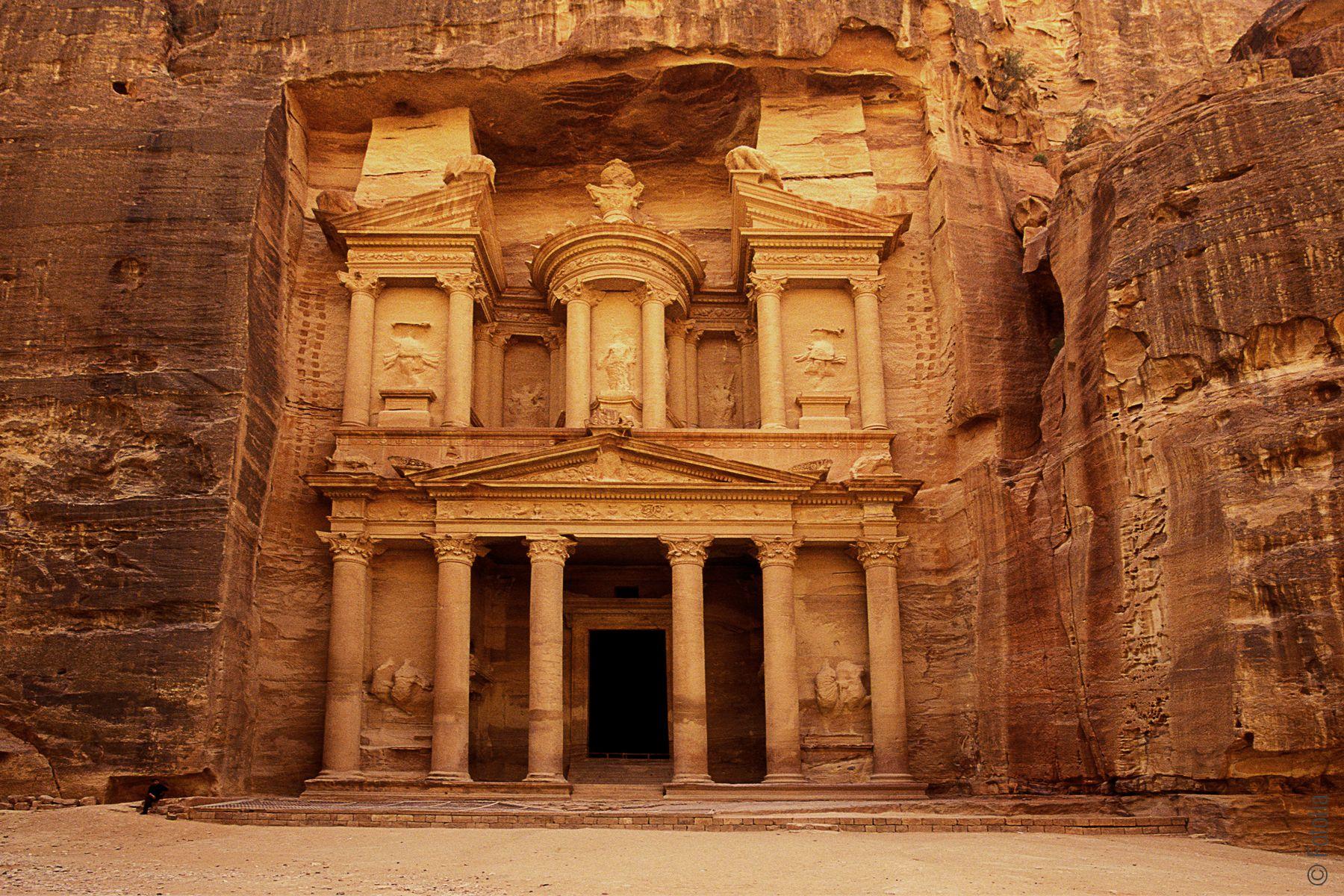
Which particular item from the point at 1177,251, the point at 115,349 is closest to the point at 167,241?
the point at 115,349

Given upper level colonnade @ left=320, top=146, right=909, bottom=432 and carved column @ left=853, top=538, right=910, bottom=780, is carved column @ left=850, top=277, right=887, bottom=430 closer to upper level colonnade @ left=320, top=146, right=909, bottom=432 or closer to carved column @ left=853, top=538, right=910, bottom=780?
upper level colonnade @ left=320, top=146, right=909, bottom=432

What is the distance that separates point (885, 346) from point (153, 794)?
14.3 metres

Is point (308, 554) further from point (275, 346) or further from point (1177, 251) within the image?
point (1177, 251)

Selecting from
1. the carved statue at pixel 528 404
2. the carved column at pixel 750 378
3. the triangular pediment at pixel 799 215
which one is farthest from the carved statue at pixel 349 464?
the triangular pediment at pixel 799 215

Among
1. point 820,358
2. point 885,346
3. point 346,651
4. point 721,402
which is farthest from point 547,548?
point 885,346

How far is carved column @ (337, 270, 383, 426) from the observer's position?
21484mm

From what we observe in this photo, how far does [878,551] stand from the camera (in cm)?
2041

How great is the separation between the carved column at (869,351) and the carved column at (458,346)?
6.98 meters

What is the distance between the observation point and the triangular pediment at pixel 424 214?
22312 millimetres

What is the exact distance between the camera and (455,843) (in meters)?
12.6

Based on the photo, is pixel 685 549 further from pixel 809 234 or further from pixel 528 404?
pixel 809 234

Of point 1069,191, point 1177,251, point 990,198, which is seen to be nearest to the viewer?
point 1177,251

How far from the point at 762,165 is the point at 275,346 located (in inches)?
370

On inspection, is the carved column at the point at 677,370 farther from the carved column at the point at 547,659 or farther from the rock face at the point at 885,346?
the carved column at the point at 547,659
